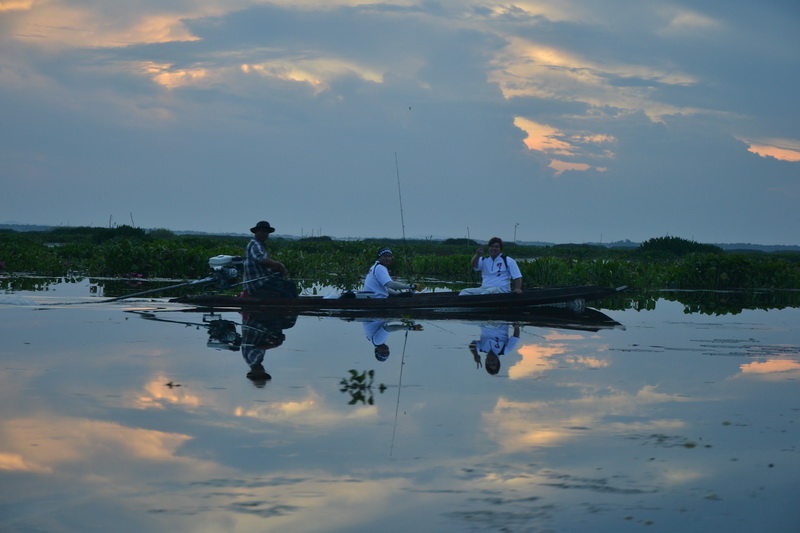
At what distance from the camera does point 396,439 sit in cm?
592

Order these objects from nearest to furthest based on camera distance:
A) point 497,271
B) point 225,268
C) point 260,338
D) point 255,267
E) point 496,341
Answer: point 496,341 < point 260,338 < point 255,267 < point 497,271 < point 225,268

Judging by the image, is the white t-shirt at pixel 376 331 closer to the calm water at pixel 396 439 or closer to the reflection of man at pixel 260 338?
the calm water at pixel 396 439

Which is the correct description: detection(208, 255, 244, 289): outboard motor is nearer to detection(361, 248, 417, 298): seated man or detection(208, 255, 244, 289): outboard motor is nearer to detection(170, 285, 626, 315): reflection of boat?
detection(170, 285, 626, 315): reflection of boat

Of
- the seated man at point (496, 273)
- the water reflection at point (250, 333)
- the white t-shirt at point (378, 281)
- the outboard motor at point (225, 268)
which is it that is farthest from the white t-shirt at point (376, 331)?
the outboard motor at point (225, 268)

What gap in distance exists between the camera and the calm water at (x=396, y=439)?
14.6ft

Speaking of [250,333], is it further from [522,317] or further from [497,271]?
[522,317]

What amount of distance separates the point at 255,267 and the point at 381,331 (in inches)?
117

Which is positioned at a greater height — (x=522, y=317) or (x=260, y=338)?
(x=522, y=317)

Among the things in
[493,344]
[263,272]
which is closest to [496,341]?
[493,344]

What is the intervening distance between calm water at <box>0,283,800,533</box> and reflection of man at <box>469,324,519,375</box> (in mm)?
156

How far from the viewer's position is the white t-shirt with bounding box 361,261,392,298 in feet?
46.7

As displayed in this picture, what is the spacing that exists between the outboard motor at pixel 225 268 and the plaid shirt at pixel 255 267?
50 centimetres

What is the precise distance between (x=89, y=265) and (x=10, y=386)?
21.4 metres

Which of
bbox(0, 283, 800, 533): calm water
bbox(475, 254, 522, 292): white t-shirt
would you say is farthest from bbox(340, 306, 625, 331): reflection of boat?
bbox(0, 283, 800, 533): calm water
